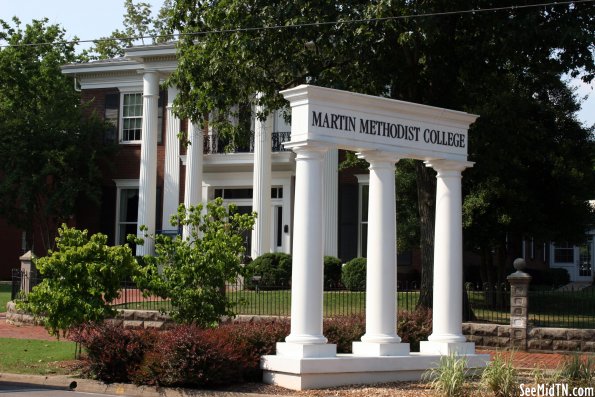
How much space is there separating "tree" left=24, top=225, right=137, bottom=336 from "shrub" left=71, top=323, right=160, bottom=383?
107 cm

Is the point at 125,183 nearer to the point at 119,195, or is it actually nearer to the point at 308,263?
the point at 119,195

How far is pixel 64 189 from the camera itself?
3388 centimetres

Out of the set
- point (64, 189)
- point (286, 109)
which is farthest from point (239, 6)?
point (64, 189)

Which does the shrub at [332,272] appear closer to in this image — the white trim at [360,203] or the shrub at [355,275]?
the shrub at [355,275]

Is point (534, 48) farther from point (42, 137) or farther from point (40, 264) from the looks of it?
point (42, 137)

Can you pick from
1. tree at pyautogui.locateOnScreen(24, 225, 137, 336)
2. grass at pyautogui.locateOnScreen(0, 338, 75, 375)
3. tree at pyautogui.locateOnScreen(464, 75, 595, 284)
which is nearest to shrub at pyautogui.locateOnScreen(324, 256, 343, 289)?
tree at pyautogui.locateOnScreen(464, 75, 595, 284)

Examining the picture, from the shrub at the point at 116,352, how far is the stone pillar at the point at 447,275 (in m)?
4.73

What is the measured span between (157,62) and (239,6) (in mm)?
12308

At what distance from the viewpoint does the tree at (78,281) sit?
15211 millimetres

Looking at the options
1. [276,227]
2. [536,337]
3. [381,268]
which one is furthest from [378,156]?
[276,227]

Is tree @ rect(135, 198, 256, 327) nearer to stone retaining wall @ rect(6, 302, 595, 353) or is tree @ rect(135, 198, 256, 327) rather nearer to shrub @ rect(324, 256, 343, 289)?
stone retaining wall @ rect(6, 302, 595, 353)

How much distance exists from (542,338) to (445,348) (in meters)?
5.19

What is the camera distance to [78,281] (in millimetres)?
15398

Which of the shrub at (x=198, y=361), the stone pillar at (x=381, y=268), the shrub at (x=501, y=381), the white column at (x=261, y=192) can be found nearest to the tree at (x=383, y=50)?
the stone pillar at (x=381, y=268)
